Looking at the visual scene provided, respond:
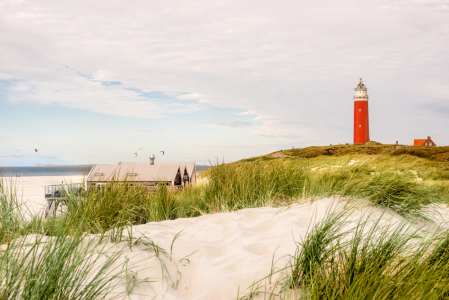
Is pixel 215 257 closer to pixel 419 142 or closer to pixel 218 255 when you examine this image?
pixel 218 255

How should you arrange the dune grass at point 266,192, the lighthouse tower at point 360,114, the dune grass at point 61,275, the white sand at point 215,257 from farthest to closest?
the lighthouse tower at point 360,114 → the dune grass at point 266,192 → the white sand at point 215,257 → the dune grass at point 61,275

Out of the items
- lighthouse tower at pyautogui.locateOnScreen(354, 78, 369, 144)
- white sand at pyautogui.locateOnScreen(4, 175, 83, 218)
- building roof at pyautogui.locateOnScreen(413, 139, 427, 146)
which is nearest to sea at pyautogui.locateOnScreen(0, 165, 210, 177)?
white sand at pyautogui.locateOnScreen(4, 175, 83, 218)

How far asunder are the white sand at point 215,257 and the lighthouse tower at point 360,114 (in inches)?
2027

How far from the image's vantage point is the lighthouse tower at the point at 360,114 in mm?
50531

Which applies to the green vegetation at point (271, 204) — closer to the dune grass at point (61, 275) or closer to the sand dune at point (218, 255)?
the dune grass at point (61, 275)

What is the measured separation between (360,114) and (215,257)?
54.2 metres

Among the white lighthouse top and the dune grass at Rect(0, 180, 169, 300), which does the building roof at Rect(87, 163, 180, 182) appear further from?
the white lighthouse top

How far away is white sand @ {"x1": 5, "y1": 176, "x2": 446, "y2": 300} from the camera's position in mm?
2193

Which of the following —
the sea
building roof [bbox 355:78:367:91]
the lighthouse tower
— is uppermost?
building roof [bbox 355:78:367:91]

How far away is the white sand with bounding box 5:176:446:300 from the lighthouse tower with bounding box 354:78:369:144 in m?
51.5

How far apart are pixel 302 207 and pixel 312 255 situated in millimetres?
2012

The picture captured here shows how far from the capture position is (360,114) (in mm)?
51469

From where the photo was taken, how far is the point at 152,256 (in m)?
2.46

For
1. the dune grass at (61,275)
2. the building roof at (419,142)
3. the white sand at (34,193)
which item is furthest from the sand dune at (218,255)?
the building roof at (419,142)
